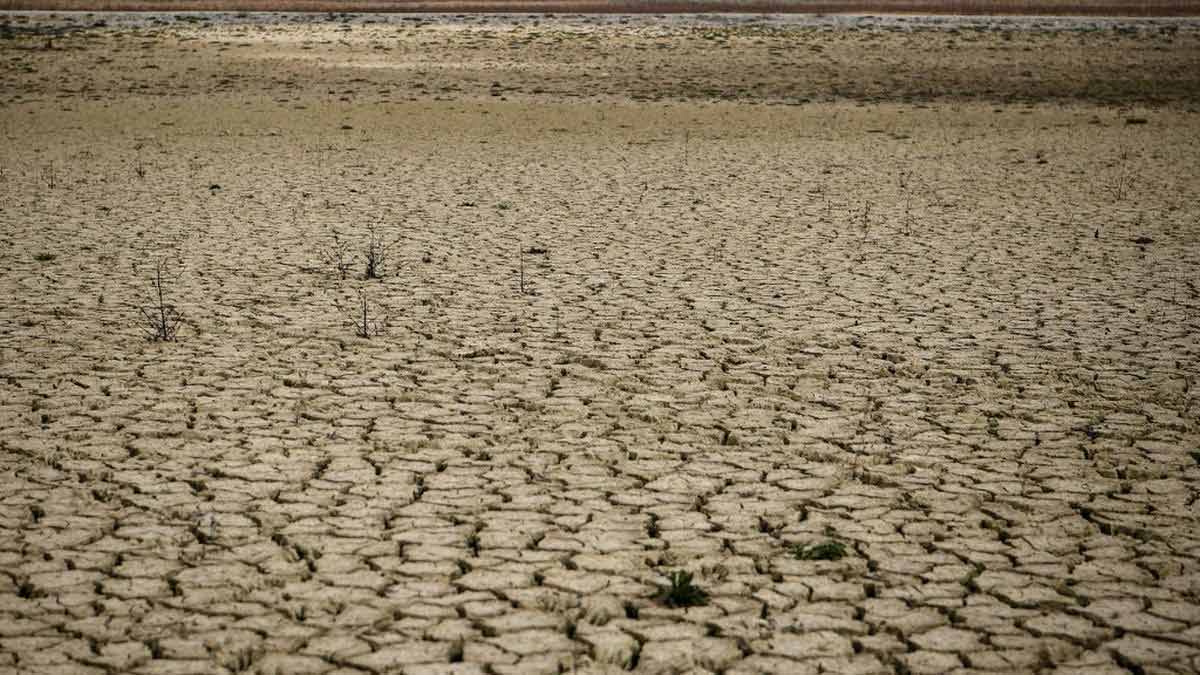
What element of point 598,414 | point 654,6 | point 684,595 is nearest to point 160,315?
point 598,414

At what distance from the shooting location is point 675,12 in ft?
106

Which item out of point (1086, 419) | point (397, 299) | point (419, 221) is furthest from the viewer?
point (419, 221)

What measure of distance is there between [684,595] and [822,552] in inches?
23.3

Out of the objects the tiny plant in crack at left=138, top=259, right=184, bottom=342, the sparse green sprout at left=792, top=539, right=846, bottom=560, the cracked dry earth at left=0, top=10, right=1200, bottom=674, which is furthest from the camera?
the tiny plant in crack at left=138, top=259, right=184, bottom=342

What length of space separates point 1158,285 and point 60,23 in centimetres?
2593

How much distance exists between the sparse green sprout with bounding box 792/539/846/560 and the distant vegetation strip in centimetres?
2912

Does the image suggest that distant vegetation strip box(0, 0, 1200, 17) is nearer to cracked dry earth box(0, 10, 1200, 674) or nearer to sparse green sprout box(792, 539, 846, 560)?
cracked dry earth box(0, 10, 1200, 674)

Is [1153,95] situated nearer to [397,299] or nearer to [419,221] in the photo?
[419,221]

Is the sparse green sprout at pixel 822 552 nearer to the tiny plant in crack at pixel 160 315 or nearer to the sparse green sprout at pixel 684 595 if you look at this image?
the sparse green sprout at pixel 684 595

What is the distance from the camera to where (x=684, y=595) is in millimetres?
3863

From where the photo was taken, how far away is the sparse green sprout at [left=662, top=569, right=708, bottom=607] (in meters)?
3.86

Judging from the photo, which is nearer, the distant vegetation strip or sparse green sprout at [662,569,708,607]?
sparse green sprout at [662,569,708,607]

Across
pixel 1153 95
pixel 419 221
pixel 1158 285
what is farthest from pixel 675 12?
pixel 1158 285

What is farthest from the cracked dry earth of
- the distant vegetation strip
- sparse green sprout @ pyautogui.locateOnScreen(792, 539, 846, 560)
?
the distant vegetation strip
